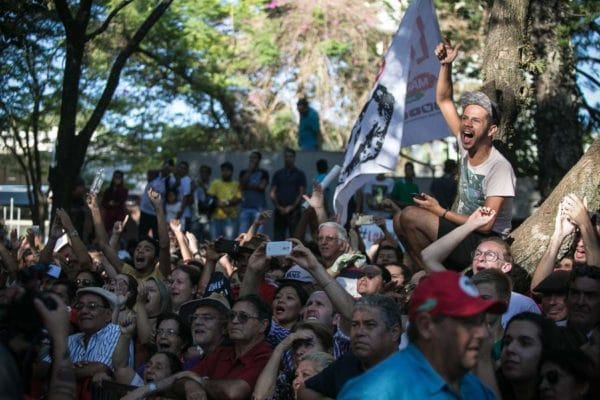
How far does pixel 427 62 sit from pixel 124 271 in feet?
12.5

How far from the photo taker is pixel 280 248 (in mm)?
8336

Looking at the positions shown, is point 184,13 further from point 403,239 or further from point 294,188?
point 403,239

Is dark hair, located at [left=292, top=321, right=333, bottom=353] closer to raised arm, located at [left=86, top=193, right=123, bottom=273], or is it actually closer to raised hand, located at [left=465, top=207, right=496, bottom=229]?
raised hand, located at [left=465, top=207, right=496, bottom=229]

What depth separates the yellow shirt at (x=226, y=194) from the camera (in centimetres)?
1927

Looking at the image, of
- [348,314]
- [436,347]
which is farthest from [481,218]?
[436,347]

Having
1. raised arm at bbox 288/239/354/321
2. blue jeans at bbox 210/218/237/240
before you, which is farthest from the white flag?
blue jeans at bbox 210/218/237/240

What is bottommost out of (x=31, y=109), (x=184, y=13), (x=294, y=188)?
(x=294, y=188)

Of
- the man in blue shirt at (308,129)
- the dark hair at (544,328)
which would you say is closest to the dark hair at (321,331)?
the dark hair at (544,328)

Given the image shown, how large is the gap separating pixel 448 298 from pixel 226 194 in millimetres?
14823

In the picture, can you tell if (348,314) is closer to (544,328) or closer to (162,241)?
(544,328)

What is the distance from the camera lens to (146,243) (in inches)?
481

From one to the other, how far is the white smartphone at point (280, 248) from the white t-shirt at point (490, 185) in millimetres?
1284

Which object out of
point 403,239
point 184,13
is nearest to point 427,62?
point 403,239

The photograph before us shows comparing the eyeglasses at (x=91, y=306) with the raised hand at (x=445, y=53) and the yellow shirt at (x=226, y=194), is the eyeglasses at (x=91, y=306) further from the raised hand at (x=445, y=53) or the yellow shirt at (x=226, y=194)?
the yellow shirt at (x=226, y=194)
